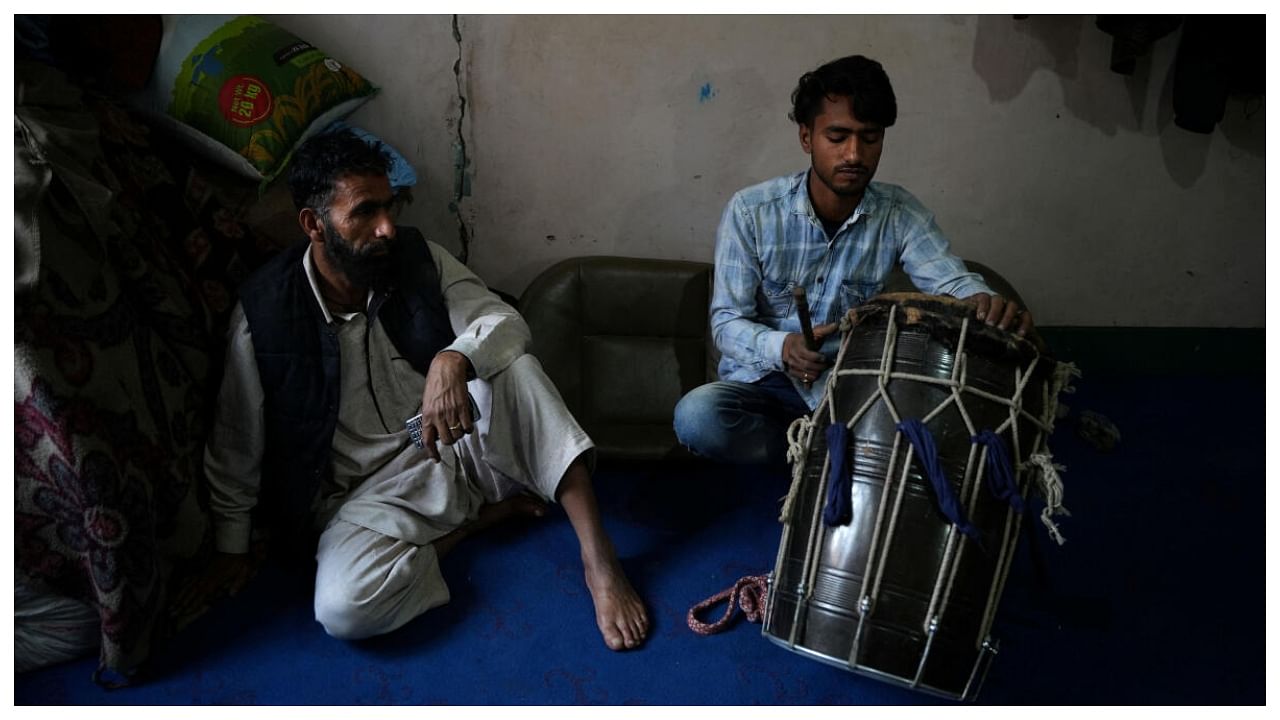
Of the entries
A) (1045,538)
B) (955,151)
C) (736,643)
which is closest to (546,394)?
(736,643)

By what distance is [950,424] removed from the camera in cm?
154

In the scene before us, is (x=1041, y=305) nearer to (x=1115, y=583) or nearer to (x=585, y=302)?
(x=1115, y=583)

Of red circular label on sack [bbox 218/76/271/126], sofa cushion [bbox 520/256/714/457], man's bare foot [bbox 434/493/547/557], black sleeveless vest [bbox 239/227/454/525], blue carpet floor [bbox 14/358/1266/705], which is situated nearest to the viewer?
blue carpet floor [bbox 14/358/1266/705]

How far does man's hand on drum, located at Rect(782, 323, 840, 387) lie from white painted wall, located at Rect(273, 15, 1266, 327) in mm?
1032

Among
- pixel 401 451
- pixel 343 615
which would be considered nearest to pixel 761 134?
pixel 401 451

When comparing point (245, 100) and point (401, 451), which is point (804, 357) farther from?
point (245, 100)

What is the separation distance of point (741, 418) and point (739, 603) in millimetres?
429

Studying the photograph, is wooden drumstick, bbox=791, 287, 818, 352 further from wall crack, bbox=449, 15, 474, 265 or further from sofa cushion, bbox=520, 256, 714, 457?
wall crack, bbox=449, 15, 474, 265

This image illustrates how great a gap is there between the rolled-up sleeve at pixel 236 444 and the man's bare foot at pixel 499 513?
1.42 ft

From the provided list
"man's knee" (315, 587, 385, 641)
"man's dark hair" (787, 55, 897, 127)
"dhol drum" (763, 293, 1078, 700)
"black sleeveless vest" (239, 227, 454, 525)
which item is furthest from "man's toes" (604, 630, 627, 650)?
"man's dark hair" (787, 55, 897, 127)

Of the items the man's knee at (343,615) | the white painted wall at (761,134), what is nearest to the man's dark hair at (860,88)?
the white painted wall at (761,134)

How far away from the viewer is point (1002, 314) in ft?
5.31

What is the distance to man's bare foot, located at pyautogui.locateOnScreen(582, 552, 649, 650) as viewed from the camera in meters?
1.83

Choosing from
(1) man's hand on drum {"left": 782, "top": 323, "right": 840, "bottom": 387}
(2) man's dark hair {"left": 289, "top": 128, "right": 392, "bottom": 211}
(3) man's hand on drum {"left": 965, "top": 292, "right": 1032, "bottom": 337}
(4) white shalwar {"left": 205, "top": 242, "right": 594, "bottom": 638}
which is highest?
(2) man's dark hair {"left": 289, "top": 128, "right": 392, "bottom": 211}
